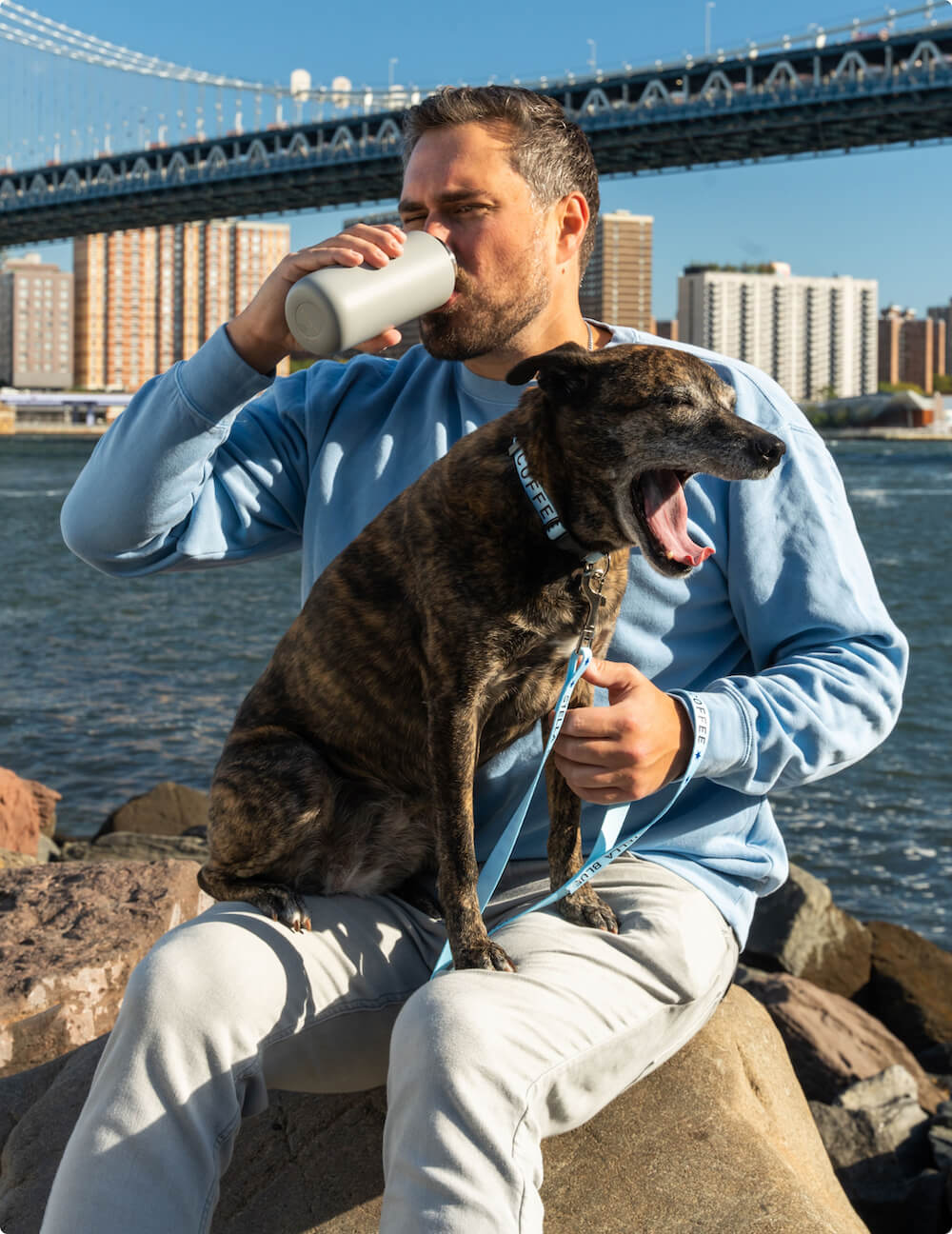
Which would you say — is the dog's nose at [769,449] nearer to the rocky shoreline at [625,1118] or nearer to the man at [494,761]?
the man at [494,761]

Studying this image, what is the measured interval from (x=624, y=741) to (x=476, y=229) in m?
1.08

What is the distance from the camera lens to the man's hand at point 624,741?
209 centimetres

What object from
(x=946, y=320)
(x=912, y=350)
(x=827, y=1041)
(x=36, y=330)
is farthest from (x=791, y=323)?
(x=827, y=1041)

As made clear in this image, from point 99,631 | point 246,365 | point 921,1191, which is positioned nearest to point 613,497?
point 246,365

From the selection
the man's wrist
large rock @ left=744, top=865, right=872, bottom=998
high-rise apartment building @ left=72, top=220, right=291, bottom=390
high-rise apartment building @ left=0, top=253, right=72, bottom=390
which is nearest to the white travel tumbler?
the man's wrist

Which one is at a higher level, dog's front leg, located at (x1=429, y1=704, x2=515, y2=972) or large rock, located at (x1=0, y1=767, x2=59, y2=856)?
dog's front leg, located at (x1=429, y1=704, x2=515, y2=972)

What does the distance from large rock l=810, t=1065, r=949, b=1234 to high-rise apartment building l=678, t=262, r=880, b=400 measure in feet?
359

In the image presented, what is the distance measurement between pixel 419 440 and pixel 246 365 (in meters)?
0.43

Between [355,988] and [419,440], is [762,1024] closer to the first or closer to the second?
[355,988]

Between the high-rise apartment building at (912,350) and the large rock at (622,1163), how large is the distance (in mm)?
144575

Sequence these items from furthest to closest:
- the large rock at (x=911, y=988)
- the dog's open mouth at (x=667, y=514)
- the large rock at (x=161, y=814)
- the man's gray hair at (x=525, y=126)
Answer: the large rock at (x=161, y=814) → the large rock at (x=911, y=988) → the man's gray hair at (x=525, y=126) → the dog's open mouth at (x=667, y=514)

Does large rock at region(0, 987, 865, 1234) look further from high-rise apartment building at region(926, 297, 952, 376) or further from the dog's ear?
high-rise apartment building at region(926, 297, 952, 376)

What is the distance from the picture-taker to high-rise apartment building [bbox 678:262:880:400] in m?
116

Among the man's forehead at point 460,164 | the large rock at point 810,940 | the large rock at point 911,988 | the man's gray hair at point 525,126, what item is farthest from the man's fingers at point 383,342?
the large rock at point 911,988
